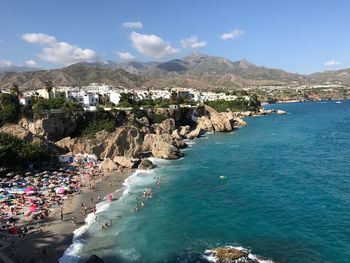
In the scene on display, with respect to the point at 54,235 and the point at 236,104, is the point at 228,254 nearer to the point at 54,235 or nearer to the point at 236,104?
the point at 54,235

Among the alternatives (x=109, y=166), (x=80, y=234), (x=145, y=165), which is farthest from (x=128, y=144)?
(x=80, y=234)

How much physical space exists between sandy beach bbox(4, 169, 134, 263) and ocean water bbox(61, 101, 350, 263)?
3.87 feet

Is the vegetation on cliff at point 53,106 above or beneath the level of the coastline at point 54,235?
above

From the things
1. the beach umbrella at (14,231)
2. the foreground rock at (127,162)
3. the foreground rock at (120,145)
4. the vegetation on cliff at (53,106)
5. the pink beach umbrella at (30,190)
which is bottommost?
the beach umbrella at (14,231)

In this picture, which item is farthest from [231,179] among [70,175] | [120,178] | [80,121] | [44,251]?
[80,121]

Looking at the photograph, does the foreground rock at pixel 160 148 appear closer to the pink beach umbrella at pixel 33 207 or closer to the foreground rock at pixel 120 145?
the foreground rock at pixel 120 145

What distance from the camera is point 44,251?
28391mm

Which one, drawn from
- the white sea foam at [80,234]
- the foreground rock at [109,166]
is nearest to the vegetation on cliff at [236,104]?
the foreground rock at [109,166]

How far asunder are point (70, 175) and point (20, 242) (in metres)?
21.6

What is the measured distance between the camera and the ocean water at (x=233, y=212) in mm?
28250

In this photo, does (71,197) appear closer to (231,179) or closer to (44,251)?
(44,251)

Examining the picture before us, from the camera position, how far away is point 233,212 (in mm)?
35750

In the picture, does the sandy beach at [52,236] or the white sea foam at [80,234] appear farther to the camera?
the sandy beach at [52,236]

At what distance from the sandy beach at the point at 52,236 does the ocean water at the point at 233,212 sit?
3.87 feet
